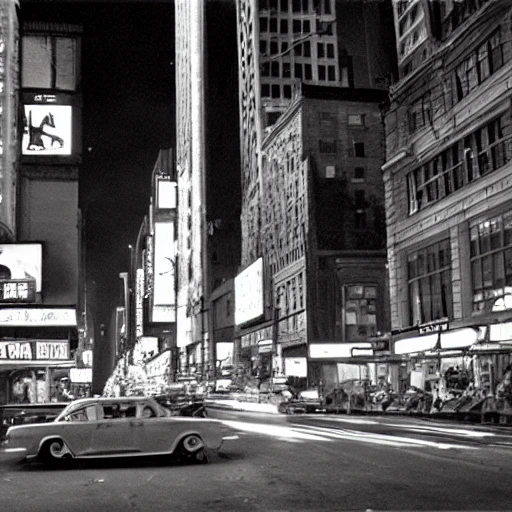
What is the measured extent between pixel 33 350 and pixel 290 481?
28.4 metres

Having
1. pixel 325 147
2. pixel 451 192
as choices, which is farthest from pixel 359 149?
pixel 451 192

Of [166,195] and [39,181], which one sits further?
[166,195]

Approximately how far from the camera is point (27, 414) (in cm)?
2275

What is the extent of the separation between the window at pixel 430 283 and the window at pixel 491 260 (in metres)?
2.90

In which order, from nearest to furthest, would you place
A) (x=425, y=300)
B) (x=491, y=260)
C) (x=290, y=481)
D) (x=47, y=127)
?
(x=290, y=481) → (x=491, y=260) → (x=425, y=300) → (x=47, y=127)

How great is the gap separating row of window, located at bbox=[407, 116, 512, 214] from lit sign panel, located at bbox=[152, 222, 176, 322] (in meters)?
134

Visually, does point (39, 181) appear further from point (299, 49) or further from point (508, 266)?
point (299, 49)

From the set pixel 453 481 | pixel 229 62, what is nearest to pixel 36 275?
pixel 453 481

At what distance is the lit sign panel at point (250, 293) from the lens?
86562 mm

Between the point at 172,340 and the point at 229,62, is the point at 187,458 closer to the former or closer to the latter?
the point at 229,62

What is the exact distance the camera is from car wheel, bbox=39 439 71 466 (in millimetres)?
16844

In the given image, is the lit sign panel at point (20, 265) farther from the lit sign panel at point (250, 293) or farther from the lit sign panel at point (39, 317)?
the lit sign panel at point (250, 293)

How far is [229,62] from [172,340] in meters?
68.4

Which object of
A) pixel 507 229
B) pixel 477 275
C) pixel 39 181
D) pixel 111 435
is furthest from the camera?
pixel 39 181
